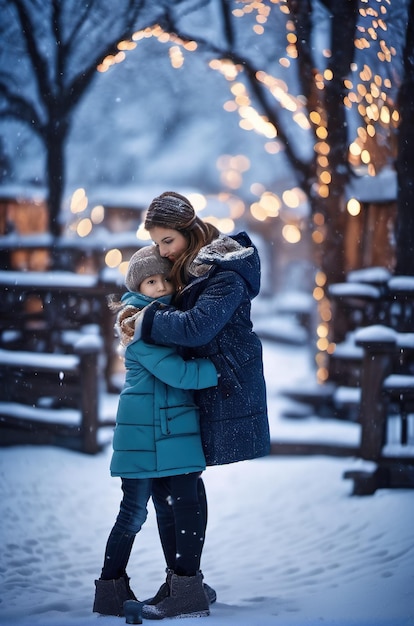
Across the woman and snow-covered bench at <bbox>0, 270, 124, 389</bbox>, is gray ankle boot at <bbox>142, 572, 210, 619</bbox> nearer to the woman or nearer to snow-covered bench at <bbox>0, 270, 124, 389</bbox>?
the woman

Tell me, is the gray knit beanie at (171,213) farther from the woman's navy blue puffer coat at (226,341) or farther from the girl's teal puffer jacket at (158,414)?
the girl's teal puffer jacket at (158,414)

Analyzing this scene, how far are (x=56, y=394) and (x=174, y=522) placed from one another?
3.39 m

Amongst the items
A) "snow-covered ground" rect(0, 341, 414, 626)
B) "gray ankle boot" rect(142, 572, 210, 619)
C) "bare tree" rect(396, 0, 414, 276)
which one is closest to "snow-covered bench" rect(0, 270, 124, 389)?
"snow-covered ground" rect(0, 341, 414, 626)

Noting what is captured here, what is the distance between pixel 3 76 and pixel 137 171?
16728 millimetres

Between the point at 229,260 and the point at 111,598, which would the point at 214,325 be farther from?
the point at 111,598

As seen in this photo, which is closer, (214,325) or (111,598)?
(214,325)

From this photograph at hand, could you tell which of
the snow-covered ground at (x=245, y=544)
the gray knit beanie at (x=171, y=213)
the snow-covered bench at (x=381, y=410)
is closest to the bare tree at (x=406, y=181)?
the snow-covered bench at (x=381, y=410)

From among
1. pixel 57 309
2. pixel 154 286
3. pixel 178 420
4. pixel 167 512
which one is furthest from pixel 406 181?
pixel 57 309

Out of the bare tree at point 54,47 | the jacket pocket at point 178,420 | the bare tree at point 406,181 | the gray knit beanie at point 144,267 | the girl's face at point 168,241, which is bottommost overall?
the jacket pocket at point 178,420

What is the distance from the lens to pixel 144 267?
3.19m

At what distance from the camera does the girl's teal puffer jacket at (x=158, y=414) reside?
3070mm

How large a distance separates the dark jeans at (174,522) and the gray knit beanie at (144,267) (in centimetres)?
→ 83

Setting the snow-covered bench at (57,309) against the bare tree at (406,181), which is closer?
the bare tree at (406,181)

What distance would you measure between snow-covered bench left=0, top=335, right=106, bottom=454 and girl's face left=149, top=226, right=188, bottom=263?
3.19 meters
